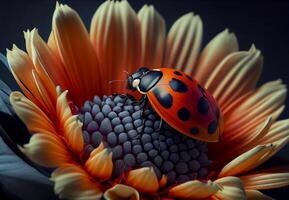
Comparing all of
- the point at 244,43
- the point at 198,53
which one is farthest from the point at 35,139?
the point at 244,43

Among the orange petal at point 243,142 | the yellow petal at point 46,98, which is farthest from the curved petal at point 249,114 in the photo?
the yellow petal at point 46,98

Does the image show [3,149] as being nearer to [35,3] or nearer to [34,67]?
[34,67]

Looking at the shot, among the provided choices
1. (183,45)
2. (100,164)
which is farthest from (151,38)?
(100,164)

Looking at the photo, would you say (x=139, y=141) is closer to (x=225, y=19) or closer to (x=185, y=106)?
(x=185, y=106)

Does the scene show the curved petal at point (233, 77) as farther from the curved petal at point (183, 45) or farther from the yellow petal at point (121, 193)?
the yellow petal at point (121, 193)

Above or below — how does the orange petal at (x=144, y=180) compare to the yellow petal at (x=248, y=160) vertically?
below
